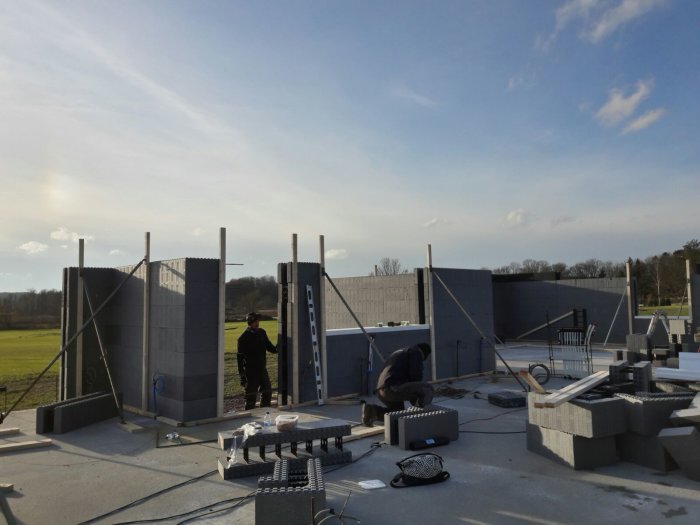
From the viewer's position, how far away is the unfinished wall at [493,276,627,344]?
19.7 m

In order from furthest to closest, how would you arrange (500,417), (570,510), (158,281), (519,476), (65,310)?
(65,310) → (158,281) → (500,417) → (519,476) → (570,510)

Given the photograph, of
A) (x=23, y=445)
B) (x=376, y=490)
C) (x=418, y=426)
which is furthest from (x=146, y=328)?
(x=376, y=490)

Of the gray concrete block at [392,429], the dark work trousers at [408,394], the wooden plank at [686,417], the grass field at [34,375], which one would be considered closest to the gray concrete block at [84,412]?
the grass field at [34,375]

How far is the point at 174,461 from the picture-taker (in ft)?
18.2

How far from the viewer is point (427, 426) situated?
19.8 ft

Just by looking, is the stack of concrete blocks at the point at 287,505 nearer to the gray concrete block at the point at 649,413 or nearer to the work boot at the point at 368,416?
the work boot at the point at 368,416

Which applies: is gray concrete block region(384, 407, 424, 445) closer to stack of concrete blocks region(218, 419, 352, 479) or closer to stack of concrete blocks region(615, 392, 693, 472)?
stack of concrete blocks region(218, 419, 352, 479)

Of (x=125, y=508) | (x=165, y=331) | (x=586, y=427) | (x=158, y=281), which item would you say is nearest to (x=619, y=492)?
(x=586, y=427)

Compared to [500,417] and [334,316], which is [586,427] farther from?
[334,316]

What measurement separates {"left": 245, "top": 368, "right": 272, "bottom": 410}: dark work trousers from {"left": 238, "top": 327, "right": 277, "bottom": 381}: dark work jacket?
53 mm

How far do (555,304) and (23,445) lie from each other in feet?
66.1

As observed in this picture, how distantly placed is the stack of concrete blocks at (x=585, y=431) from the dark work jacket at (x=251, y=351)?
191 inches

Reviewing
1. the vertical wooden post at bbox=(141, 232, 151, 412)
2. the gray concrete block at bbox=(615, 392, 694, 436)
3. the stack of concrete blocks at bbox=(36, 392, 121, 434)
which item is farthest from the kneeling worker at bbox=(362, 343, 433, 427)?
the stack of concrete blocks at bbox=(36, 392, 121, 434)

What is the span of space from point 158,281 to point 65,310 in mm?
2345
